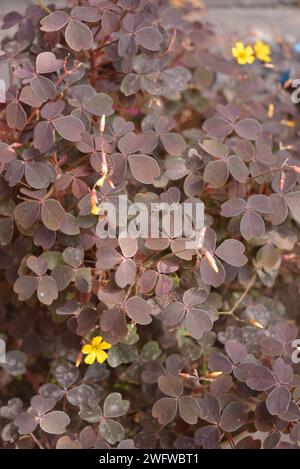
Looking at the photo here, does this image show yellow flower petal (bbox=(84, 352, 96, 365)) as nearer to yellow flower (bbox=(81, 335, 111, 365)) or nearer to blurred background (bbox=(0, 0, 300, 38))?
yellow flower (bbox=(81, 335, 111, 365))

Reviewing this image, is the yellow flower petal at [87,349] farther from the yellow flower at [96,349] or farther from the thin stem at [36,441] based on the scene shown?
the thin stem at [36,441]

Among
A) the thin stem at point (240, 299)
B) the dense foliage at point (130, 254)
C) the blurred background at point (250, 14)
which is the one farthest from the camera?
the blurred background at point (250, 14)

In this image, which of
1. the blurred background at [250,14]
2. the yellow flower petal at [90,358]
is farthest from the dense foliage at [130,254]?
the blurred background at [250,14]

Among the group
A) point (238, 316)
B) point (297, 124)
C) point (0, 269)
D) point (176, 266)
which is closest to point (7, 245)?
point (0, 269)

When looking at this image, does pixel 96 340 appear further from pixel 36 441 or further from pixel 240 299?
pixel 240 299

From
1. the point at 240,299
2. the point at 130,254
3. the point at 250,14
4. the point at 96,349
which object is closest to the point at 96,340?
the point at 96,349

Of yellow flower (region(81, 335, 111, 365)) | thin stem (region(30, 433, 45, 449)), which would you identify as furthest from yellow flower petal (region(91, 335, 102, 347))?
thin stem (region(30, 433, 45, 449))

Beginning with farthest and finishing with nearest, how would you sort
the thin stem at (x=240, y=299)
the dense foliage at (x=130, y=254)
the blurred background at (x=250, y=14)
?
the blurred background at (x=250, y=14) < the thin stem at (x=240, y=299) < the dense foliage at (x=130, y=254)
